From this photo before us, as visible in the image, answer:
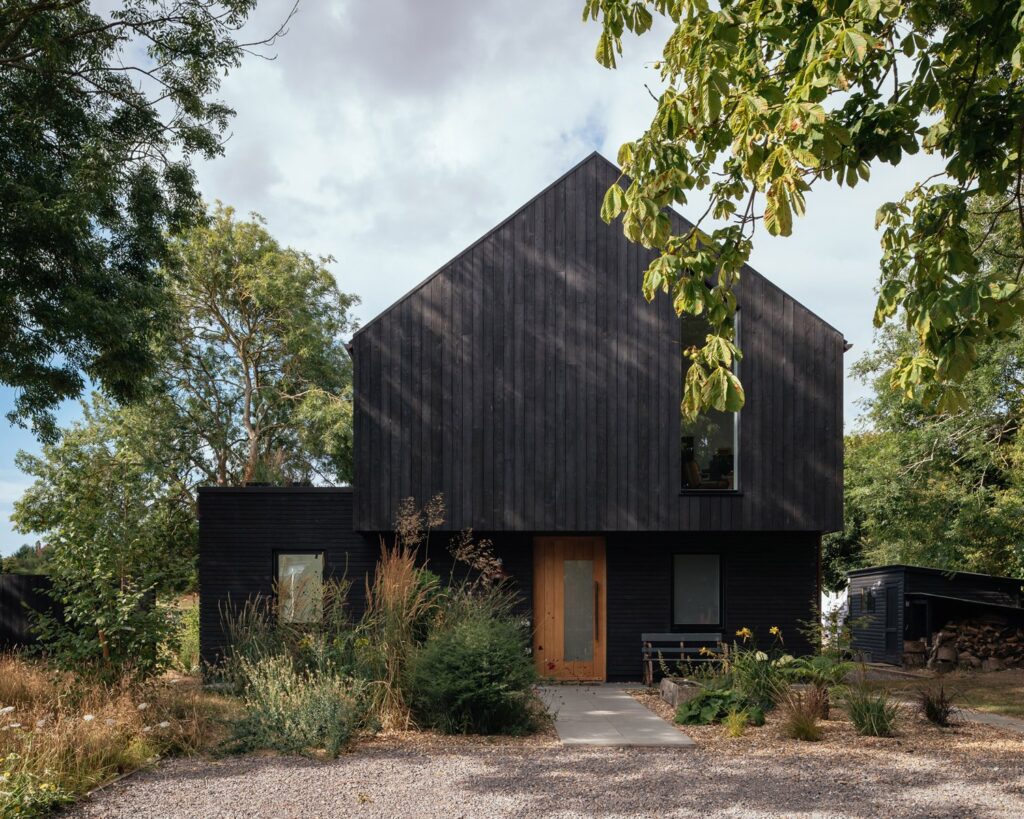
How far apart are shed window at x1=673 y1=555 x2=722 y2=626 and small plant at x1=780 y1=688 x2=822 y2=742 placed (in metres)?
4.56

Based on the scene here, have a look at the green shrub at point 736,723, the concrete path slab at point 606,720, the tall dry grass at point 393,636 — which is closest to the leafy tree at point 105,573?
the tall dry grass at point 393,636

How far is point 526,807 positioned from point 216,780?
241 centimetres

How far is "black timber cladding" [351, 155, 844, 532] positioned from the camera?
1318cm

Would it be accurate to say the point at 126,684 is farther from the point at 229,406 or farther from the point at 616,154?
the point at 229,406

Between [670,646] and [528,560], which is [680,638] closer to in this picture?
[670,646]

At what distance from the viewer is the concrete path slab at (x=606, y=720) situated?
884 centimetres

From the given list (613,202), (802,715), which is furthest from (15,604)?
(613,202)

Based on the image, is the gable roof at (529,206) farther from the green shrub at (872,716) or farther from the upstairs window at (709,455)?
the green shrub at (872,716)

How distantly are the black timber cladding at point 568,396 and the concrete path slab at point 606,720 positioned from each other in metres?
2.25

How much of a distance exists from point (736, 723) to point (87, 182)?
31.9 ft

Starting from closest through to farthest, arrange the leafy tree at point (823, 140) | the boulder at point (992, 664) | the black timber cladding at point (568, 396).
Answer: the leafy tree at point (823, 140), the black timber cladding at point (568, 396), the boulder at point (992, 664)

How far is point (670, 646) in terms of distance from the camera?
13.6m

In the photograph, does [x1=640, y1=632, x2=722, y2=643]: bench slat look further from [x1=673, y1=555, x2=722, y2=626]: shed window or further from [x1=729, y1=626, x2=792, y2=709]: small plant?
[x1=729, y1=626, x2=792, y2=709]: small plant

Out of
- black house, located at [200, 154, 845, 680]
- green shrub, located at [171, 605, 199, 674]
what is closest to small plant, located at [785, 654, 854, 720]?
A: black house, located at [200, 154, 845, 680]
